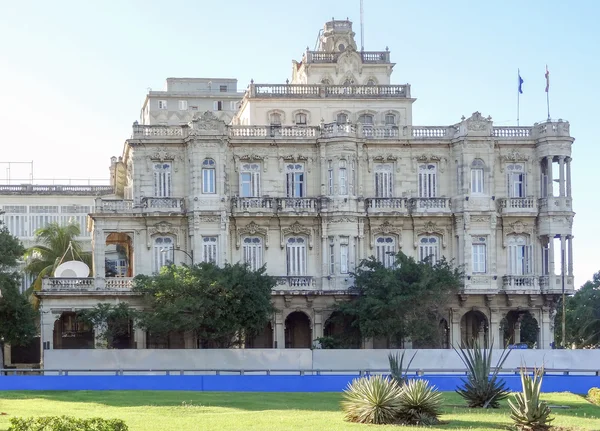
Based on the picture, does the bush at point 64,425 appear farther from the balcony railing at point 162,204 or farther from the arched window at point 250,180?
the arched window at point 250,180

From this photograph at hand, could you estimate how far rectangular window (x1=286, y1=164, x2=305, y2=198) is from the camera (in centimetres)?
7569

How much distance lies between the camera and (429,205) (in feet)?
247

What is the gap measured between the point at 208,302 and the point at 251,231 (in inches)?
348

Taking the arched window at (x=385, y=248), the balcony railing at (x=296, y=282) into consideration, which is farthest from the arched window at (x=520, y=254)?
the balcony railing at (x=296, y=282)

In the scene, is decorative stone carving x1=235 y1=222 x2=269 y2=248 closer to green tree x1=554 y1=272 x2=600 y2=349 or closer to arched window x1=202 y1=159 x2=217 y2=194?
arched window x1=202 y1=159 x2=217 y2=194

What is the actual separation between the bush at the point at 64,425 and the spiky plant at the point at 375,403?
34.8 ft

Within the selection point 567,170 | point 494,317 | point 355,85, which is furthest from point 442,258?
point 355,85

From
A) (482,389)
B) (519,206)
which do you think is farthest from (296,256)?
(482,389)

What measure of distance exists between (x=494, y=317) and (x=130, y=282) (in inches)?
937

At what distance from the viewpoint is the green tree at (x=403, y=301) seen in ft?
228

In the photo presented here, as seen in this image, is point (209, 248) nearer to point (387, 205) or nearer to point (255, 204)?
point (255, 204)

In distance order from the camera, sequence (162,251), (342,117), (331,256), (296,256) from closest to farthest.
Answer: (331,256) < (162,251) < (296,256) < (342,117)

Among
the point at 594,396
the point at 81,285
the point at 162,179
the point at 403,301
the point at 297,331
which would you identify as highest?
the point at 162,179

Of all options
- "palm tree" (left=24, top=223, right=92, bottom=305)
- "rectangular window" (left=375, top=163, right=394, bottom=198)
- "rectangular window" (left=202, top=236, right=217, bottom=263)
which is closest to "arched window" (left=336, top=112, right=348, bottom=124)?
"rectangular window" (left=375, top=163, right=394, bottom=198)
